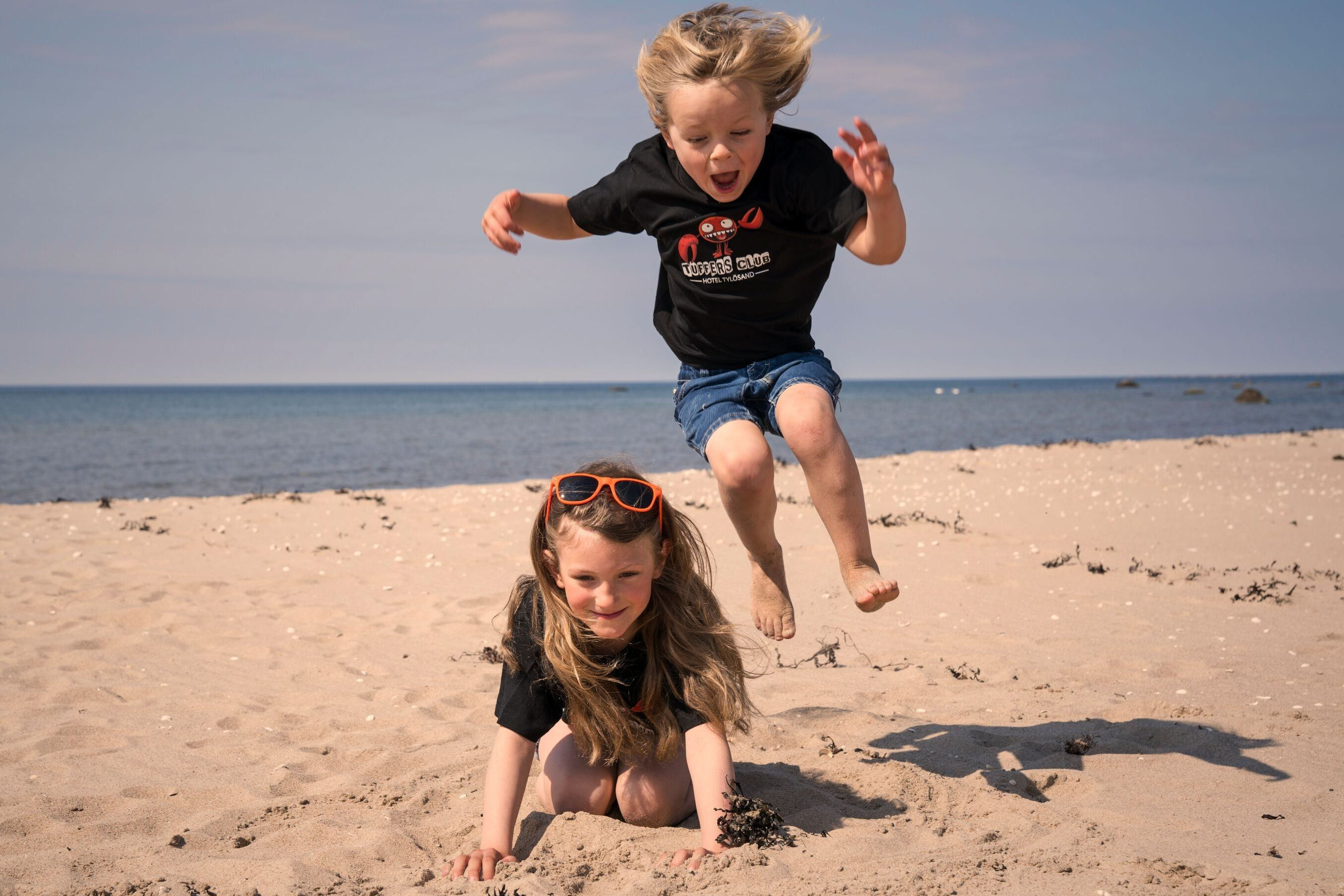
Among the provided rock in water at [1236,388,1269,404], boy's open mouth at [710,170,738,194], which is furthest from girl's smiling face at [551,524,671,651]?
rock in water at [1236,388,1269,404]

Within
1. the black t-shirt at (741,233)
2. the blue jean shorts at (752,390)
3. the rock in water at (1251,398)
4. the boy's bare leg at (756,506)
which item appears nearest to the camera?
the black t-shirt at (741,233)

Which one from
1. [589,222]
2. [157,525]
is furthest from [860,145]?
[157,525]

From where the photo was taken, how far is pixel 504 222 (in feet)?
13.4

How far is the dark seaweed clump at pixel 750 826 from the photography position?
3.04 meters

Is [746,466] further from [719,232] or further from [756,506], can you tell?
[719,232]

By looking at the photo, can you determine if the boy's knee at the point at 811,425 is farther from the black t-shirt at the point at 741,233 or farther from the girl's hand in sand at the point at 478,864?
the girl's hand in sand at the point at 478,864

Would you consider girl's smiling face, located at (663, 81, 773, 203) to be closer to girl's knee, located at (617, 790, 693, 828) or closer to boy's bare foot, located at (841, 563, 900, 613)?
boy's bare foot, located at (841, 563, 900, 613)

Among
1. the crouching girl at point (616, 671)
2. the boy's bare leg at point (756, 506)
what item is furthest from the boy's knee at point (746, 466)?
the crouching girl at point (616, 671)

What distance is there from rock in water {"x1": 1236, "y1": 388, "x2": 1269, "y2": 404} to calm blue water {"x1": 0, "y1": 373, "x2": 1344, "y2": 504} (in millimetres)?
580

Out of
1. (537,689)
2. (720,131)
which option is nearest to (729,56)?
(720,131)

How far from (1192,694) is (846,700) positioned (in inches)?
68.4

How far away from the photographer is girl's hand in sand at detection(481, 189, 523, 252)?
4047 mm

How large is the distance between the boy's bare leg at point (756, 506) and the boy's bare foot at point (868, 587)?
441 millimetres

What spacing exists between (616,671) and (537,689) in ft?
0.94
